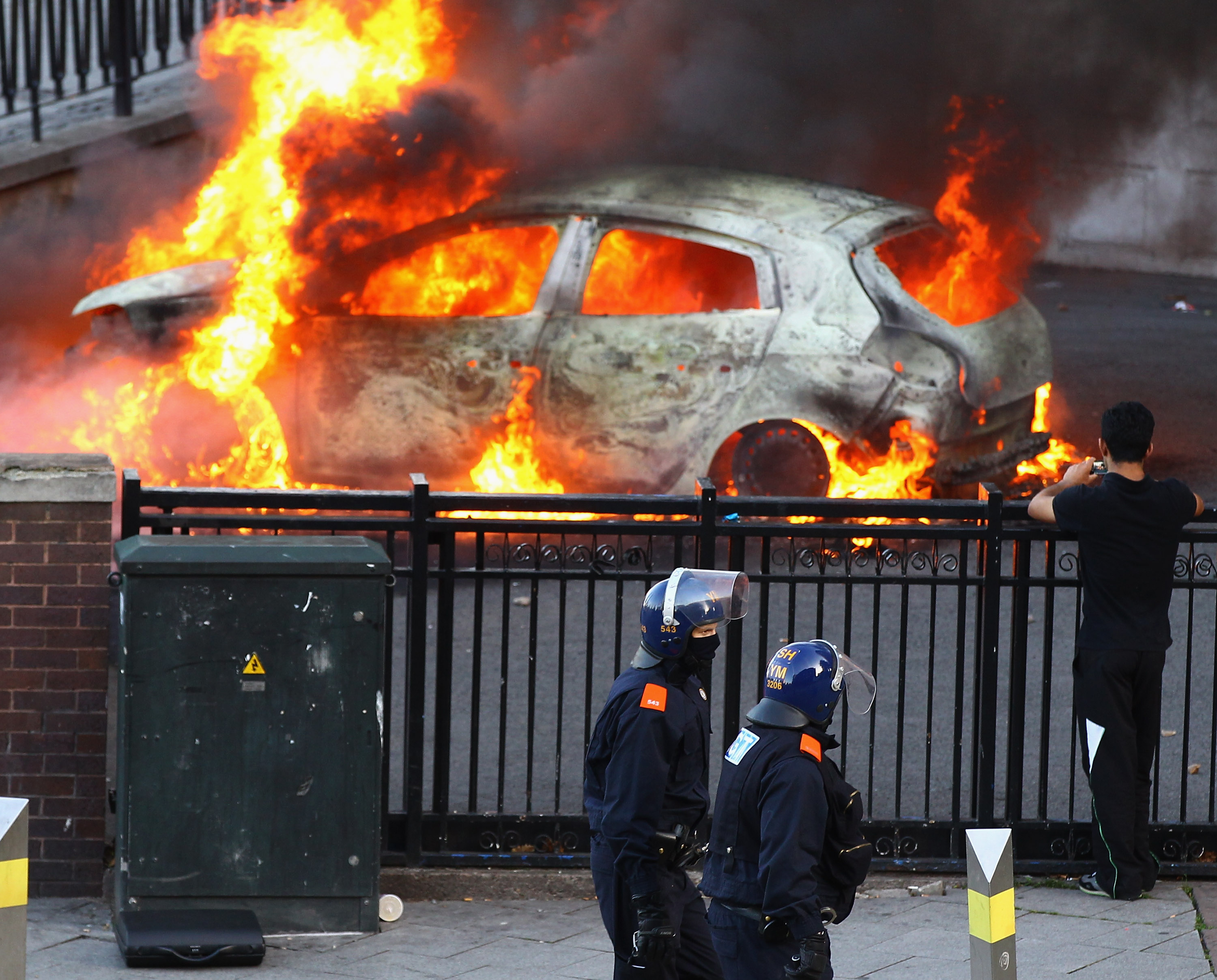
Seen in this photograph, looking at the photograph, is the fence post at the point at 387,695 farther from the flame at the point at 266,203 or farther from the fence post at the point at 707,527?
the flame at the point at 266,203

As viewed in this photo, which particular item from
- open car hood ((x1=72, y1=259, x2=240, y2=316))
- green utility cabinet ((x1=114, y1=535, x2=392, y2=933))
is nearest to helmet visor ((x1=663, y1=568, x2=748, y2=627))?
green utility cabinet ((x1=114, y1=535, x2=392, y2=933))

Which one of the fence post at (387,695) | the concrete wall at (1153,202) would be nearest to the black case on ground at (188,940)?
the fence post at (387,695)

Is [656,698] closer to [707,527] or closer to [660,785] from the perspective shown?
[660,785]

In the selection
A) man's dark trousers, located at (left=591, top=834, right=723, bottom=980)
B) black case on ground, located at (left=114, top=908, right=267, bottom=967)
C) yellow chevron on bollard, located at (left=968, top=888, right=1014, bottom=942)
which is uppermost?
yellow chevron on bollard, located at (left=968, top=888, right=1014, bottom=942)

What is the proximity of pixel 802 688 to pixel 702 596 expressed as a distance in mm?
435

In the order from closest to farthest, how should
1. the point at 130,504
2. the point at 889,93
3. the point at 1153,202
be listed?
the point at 130,504 < the point at 889,93 < the point at 1153,202

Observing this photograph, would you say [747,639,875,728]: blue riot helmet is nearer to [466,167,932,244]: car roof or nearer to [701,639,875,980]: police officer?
[701,639,875,980]: police officer

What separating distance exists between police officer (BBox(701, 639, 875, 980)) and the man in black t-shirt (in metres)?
1.98

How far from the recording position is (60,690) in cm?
552

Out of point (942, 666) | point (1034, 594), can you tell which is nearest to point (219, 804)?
point (942, 666)

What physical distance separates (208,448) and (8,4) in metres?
6.97

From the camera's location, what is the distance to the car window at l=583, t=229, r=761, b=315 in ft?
31.8

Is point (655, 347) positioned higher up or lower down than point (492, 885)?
higher up

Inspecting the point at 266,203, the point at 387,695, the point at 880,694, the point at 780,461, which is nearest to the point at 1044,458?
the point at 780,461
